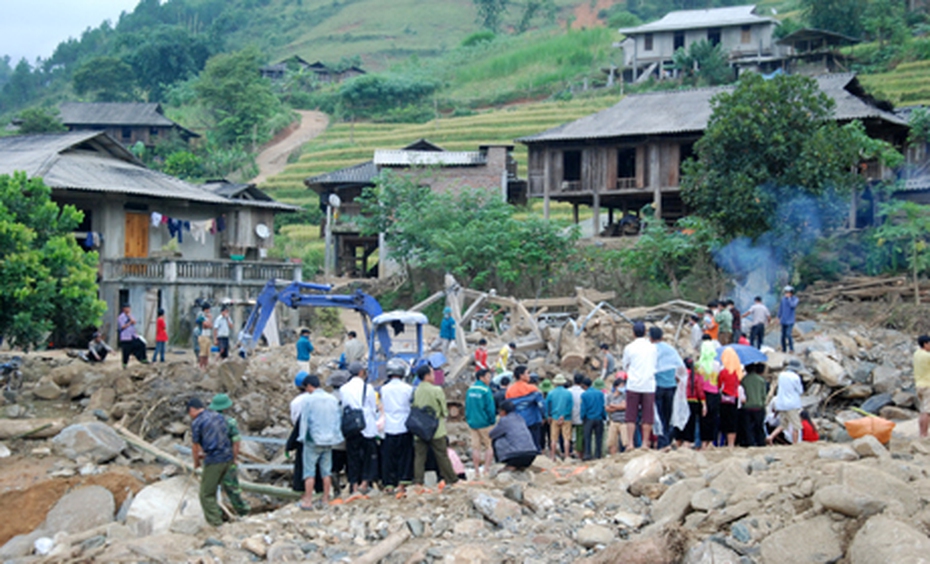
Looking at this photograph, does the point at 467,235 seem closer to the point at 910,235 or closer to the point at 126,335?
the point at 910,235

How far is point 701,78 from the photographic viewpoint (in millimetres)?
51812

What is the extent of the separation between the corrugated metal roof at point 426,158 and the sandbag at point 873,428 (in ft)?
91.7

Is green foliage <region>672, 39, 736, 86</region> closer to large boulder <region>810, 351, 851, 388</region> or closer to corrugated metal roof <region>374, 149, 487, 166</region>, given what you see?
corrugated metal roof <region>374, 149, 487, 166</region>

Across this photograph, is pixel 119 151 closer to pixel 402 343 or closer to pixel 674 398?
pixel 402 343

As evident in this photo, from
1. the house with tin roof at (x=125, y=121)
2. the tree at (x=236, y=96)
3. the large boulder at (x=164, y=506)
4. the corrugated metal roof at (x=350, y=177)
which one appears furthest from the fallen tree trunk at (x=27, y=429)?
the tree at (x=236, y=96)

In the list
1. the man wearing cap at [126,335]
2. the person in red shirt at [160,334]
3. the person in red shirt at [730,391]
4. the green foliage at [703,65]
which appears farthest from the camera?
the green foliage at [703,65]

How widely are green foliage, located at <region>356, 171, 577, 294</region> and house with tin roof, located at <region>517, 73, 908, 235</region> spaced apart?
2.85m

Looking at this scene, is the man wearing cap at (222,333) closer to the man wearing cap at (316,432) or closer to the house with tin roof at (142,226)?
the house with tin roof at (142,226)

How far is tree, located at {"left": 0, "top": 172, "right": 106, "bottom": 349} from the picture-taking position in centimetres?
1619

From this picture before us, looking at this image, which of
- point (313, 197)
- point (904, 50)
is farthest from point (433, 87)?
point (904, 50)

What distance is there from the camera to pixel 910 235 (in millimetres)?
23688

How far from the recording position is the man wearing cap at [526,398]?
37.9ft

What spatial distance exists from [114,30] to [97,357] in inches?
3858

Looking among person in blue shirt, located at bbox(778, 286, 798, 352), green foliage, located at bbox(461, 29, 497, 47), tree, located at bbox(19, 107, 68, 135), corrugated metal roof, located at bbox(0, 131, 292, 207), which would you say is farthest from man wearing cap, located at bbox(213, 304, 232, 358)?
green foliage, located at bbox(461, 29, 497, 47)
